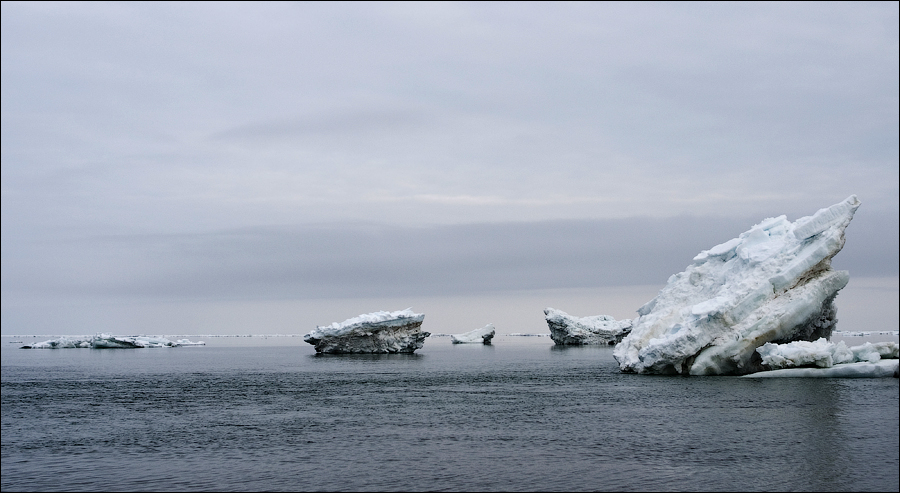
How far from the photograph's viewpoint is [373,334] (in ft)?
318

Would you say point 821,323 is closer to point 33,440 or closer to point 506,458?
point 506,458

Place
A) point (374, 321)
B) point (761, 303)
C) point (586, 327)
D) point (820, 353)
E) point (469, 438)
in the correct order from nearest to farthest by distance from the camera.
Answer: point (469, 438) → point (820, 353) → point (761, 303) → point (374, 321) → point (586, 327)

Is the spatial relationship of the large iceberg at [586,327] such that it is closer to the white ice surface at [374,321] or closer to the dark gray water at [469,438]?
the white ice surface at [374,321]

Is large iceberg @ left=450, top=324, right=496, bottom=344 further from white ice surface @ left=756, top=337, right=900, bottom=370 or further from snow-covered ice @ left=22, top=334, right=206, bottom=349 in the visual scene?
white ice surface @ left=756, top=337, right=900, bottom=370

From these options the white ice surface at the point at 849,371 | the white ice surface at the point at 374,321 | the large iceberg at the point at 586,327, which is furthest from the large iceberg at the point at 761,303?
the large iceberg at the point at 586,327

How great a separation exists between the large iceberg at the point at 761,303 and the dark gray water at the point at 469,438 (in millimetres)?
2175

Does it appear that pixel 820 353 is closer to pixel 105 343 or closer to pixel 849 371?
pixel 849 371

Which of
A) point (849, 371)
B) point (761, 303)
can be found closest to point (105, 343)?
point (761, 303)

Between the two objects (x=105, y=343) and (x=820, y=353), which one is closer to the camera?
(x=820, y=353)

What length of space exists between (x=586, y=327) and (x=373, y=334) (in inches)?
1942

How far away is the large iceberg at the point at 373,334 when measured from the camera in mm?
94188

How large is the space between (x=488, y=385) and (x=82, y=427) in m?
27.6

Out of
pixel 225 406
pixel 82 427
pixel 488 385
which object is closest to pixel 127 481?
pixel 82 427

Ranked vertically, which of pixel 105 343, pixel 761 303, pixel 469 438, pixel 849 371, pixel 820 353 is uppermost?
pixel 761 303
